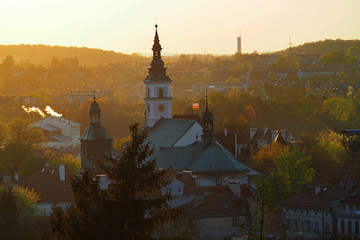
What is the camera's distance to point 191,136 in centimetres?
8938

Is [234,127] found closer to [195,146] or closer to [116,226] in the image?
[195,146]

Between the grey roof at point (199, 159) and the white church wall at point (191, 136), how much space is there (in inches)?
97.4

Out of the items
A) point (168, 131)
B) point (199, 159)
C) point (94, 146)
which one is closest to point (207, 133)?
point (199, 159)

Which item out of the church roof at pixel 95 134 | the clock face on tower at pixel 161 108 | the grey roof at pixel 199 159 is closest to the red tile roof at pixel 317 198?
the grey roof at pixel 199 159

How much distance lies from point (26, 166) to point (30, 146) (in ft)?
30.2

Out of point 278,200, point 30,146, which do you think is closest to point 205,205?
point 278,200

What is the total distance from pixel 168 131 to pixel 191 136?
381 cm

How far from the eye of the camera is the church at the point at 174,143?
7994cm

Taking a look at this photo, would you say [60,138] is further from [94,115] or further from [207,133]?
[207,133]

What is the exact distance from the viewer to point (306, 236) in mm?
67688

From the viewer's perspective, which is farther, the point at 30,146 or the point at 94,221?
the point at 30,146

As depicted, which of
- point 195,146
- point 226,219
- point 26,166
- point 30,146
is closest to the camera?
point 226,219

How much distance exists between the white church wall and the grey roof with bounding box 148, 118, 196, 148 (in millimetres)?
265

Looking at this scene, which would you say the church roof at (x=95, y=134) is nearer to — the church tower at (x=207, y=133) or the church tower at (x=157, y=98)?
the church tower at (x=157, y=98)
